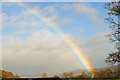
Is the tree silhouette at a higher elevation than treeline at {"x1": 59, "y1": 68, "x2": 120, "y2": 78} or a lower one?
higher

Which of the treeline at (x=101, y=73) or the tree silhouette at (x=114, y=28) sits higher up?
the tree silhouette at (x=114, y=28)

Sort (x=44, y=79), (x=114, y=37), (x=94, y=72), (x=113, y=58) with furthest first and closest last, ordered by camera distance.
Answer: (x=94, y=72), (x=114, y=37), (x=113, y=58), (x=44, y=79)

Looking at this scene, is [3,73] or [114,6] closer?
[3,73]

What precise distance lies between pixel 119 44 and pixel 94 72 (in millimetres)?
4348

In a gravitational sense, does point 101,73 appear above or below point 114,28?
below

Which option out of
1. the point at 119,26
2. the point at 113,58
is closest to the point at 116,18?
the point at 119,26

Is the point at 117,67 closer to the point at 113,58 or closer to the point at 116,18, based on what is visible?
the point at 113,58

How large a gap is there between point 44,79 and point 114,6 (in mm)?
10385

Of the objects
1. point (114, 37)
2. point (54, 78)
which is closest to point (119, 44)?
point (114, 37)

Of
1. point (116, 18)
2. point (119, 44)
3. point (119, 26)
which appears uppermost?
point (116, 18)

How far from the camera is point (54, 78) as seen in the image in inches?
434

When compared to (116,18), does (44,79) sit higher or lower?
lower

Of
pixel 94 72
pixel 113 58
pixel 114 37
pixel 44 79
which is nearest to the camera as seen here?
pixel 44 79

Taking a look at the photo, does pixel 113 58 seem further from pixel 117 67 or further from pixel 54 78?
pixel 54 78
